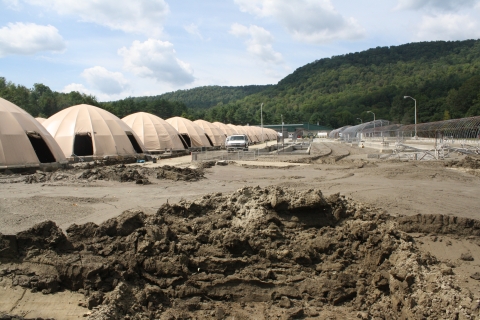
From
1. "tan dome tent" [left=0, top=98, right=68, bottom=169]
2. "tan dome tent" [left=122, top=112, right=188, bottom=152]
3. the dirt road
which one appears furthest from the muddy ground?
"tan dome tent" [left=122, top=112, right=188, bottom=152]

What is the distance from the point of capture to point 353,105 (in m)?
165

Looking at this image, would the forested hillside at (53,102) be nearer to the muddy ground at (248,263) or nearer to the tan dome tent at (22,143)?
the tan dome tent at (22,143)

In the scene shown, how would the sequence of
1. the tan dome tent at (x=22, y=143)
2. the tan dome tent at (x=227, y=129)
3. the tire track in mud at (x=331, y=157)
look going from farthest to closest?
1. the tan dome tent at (x=227, y=129)
2. the tire track in mud at (x=331, y=157)
3. the tan dome tent at (x=22, y=143)

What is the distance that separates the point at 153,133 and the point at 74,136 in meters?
10.8

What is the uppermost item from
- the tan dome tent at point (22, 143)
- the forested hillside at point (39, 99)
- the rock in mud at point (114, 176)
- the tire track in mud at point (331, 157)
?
the forested hillside at point (39, 99)

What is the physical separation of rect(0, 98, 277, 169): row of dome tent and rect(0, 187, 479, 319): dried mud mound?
14.2m

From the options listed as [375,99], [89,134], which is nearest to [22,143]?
[89,134]

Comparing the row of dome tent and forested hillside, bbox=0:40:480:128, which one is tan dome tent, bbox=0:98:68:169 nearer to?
the row of dome tent

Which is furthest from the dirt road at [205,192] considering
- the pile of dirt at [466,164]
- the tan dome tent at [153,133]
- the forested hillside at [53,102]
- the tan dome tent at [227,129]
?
the forested hillside at [53,102]

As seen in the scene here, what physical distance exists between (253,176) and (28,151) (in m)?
10.8

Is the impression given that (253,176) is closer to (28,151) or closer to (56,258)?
(28,151)

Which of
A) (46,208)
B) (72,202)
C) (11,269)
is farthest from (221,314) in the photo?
(72,202)

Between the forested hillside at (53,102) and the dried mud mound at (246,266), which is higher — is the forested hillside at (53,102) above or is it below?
above

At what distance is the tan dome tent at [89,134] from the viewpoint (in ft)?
88.6
